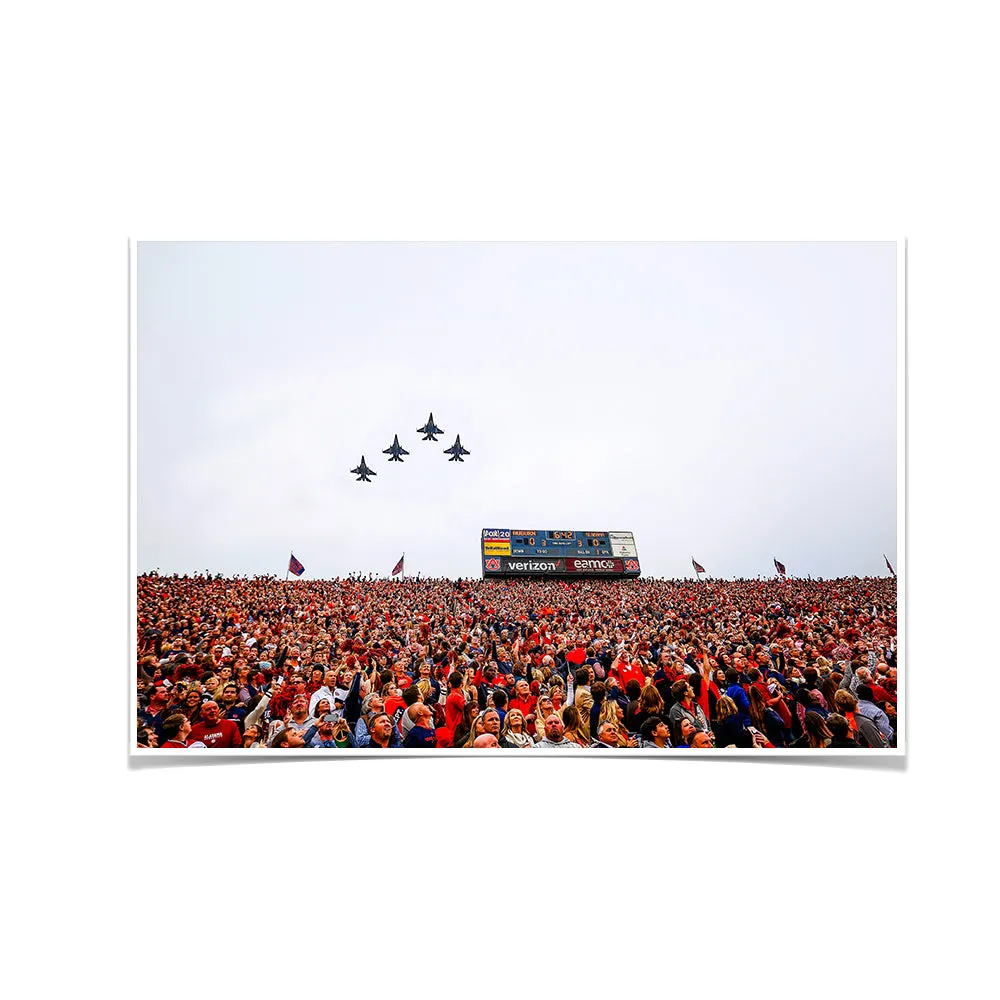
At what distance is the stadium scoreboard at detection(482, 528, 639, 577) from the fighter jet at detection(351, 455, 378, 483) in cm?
123

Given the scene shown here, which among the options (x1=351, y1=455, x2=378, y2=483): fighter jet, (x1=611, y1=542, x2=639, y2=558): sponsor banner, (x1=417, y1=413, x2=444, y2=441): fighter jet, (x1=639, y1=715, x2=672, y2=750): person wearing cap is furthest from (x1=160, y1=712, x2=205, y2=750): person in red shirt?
(x1=611, y1=542, x2=639, y2=558): sponsor banner

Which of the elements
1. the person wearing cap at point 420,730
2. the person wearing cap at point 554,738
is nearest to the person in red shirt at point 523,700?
the person wearing cap at point 554,738

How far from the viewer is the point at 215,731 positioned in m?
5.77

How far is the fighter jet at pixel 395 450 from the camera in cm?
616

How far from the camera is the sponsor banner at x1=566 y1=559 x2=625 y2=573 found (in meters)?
6.25

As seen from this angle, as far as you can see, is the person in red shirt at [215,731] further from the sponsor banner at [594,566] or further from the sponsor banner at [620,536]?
the sponsor banner at [620,536]

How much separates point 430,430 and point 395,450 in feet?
1.25

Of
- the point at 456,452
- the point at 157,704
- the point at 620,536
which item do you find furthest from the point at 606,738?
the point at 157,704

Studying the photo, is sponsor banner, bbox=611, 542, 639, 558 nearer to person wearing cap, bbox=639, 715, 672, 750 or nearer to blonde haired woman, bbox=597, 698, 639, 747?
blonde haired woman, bbox=597, 698, 639, 747

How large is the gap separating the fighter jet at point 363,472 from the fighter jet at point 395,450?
8.1 inches

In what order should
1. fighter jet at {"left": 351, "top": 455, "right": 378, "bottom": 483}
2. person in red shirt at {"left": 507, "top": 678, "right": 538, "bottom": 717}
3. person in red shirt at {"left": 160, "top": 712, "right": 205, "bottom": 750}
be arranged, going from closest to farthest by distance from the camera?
person in red shirt at {"left": 160, "top": 712, "right": 205, "bottom": 750}
person in red shirt at {"left": 507, "top": 678, "right": 538, "bottom": 717}
fighter jet at {"left": 351, "top": 455, "right": 378, "bottom": 483}

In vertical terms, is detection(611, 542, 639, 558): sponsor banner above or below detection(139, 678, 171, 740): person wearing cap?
above
